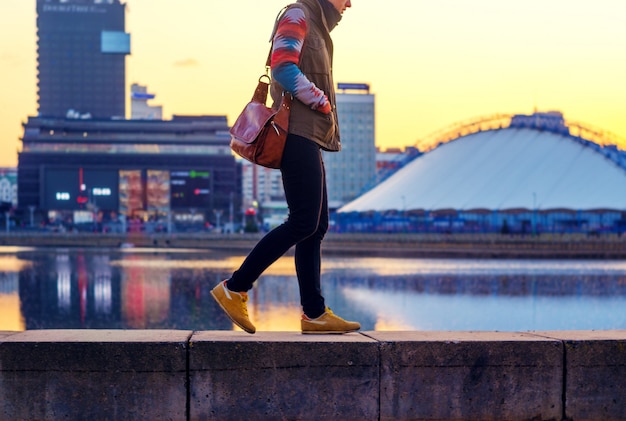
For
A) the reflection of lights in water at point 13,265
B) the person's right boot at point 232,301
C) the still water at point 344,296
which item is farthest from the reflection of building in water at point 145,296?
the person's right boot at point 232,301

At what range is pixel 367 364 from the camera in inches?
244

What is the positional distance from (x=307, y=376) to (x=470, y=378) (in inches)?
41.0

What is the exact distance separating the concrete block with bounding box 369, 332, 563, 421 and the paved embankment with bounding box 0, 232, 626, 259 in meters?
86.6

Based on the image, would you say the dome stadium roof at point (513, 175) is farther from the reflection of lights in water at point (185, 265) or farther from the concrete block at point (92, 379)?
the concrete block at point (92, 379)

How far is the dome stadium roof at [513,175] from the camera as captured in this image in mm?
114750

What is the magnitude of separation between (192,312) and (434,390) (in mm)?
32499

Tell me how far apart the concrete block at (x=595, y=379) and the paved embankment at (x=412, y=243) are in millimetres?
86472

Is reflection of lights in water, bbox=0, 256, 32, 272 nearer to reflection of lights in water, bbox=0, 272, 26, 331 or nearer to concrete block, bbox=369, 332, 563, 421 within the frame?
reflection of lights in water, bbox=0, 272, 26, 331

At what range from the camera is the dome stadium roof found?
4518 inches

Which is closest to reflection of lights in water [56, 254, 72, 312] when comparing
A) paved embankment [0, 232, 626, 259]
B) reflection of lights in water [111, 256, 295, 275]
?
reflection of lights in water [111, 256, 295, 275]

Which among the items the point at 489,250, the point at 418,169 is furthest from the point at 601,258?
the point at 418,169

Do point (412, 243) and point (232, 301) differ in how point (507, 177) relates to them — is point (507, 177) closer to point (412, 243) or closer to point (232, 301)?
point (412, 243)

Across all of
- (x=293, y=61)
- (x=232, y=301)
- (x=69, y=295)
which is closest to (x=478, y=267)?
(x=69, y=295)

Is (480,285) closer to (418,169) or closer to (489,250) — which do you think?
(489,250)
